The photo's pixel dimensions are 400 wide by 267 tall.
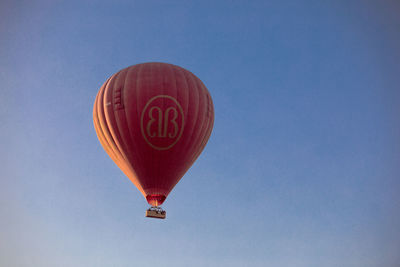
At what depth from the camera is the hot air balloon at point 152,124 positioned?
26.7 m

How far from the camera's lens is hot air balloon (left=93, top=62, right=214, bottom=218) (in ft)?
87.7

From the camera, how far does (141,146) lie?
26.8 meters

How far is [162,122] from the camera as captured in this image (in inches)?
1052

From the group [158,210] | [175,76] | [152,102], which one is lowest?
[158,210]

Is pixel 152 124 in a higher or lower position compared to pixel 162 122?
lower

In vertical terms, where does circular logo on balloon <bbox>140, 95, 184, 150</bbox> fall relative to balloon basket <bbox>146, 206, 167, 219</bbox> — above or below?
above

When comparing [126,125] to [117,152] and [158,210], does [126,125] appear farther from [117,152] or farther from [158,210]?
[158,210]

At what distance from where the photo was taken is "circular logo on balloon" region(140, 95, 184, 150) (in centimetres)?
2664

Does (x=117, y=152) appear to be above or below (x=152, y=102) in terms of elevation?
below

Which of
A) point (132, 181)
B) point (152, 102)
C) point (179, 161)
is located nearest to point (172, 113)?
point (152, 102)

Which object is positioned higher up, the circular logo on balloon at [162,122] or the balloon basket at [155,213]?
the circular logo on balloon at [162,122]

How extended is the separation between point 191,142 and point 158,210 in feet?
15.5

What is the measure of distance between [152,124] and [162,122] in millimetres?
624

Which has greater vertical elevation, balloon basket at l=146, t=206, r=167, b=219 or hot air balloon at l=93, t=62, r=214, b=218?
hot air balloon at l=93, t=62, r=214, b=218
